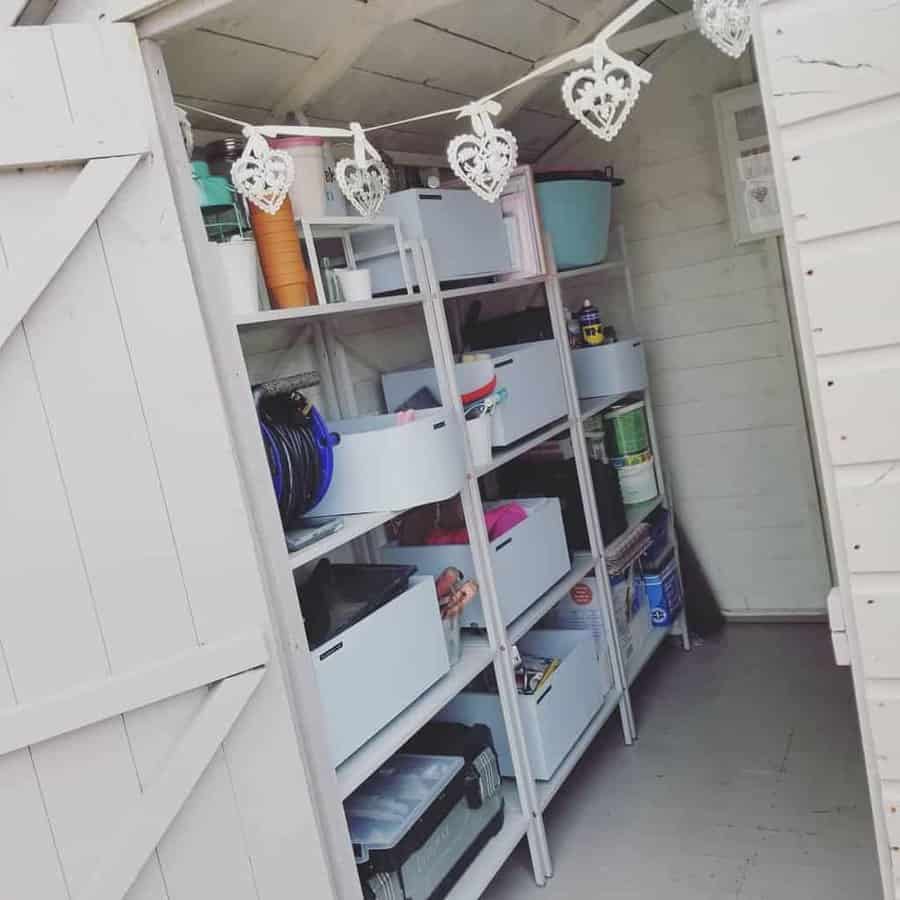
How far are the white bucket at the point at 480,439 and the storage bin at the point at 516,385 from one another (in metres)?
0.11

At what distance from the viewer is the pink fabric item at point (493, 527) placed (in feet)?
7.96

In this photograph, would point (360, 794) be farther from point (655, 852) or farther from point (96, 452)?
point (96, 452)

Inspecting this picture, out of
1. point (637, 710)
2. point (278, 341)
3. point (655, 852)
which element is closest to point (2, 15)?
point (278, 341)

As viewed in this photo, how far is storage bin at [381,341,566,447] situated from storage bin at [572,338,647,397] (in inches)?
17.6

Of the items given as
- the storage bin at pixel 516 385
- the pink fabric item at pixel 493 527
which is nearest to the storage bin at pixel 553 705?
the pink fabric item at pixel 493 527

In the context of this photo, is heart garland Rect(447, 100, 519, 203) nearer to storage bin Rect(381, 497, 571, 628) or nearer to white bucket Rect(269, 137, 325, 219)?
white bucket Rect(269, 137, 325, 219)

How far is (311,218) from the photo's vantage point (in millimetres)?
1942

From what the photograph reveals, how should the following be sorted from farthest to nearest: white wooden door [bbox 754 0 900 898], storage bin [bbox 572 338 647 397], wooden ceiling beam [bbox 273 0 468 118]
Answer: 1. storage bin [bbox 572 338 647 397]
2. wooden ceiling beam [bbox 273 0 468 118]
3. white wooden door [bbox 754 0 900 898]

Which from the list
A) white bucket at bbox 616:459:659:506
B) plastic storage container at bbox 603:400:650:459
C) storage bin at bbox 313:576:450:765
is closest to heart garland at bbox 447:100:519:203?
storage bin at bbox 313:576:450:765

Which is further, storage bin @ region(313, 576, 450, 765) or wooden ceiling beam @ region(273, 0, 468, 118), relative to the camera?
wooden ceiling beam @ region(273, 0, 468, 118)

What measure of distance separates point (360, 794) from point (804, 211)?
161cm

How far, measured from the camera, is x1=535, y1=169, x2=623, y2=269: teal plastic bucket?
2.89 metres

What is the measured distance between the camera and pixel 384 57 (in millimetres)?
2328

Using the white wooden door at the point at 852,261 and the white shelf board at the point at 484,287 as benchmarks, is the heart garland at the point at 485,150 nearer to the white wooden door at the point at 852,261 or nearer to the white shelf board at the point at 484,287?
the white wooden door at the point at 852,261
